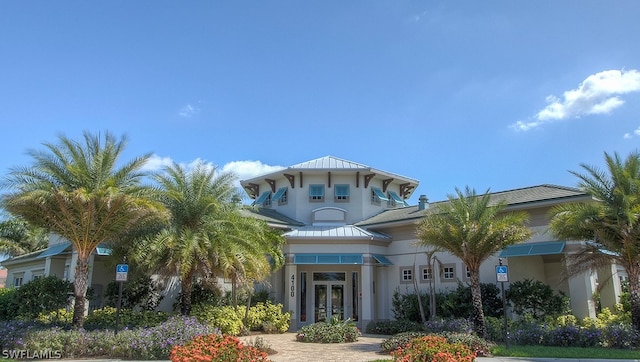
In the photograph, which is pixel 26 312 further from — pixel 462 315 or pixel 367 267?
pixel 462 315

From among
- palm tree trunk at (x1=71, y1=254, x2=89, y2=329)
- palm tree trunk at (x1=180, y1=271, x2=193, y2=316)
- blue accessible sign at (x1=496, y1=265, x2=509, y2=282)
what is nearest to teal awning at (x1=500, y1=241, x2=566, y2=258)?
blue accessible sign at (x1=496, y1=265, x2=509, y2=282)

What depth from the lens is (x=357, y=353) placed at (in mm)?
14328

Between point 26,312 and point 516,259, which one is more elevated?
point 516,259

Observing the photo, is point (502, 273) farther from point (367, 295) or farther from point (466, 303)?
point (367, 295)

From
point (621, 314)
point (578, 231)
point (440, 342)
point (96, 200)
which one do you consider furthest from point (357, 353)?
point (621, 314)

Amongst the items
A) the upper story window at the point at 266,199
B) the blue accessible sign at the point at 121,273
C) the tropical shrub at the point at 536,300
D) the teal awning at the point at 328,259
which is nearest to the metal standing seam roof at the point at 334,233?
the teal awning at the point at 328,259

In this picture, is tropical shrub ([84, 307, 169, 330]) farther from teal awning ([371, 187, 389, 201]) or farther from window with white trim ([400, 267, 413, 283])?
teal awning ([371, 187, 389, 201])

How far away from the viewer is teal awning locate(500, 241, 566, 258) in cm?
1828

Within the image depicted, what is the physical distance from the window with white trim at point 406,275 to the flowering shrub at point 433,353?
13594 millimetres

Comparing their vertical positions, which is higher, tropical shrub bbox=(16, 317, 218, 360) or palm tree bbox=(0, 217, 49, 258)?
palm tree bbox=(0, 217, 49, 258)

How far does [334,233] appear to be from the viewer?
22984mm

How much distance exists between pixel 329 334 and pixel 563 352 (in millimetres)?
7659

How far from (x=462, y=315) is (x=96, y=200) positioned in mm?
14613

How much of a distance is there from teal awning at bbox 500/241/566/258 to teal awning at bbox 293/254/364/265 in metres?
6.58
